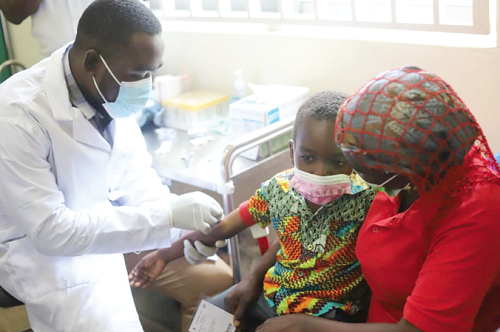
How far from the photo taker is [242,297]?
5.34ft

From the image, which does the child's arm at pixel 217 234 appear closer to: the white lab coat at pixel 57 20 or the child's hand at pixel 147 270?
the child's hand at pixel 147 270

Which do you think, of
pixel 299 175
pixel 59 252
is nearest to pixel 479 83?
pixel 299 175

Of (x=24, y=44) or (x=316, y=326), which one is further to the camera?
(x=24, y=44)

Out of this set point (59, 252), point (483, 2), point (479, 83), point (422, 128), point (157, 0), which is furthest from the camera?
point (157, 0)

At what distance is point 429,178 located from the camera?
1094mm

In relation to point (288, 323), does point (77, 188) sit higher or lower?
higher

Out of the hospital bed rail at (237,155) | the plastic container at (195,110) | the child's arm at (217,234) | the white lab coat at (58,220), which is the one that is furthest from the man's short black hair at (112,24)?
the plastic container at (195,110)

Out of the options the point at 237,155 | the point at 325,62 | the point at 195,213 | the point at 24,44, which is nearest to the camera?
the point at 195,213

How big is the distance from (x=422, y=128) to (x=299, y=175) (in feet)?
1.57

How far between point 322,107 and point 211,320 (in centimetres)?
74

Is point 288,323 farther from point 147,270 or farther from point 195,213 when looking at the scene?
point 147,270

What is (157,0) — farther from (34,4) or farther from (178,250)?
(178,250)

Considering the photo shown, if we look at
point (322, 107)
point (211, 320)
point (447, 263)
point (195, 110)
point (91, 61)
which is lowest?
point (211, 320)

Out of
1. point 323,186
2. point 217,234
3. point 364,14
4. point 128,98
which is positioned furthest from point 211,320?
point 364,14
